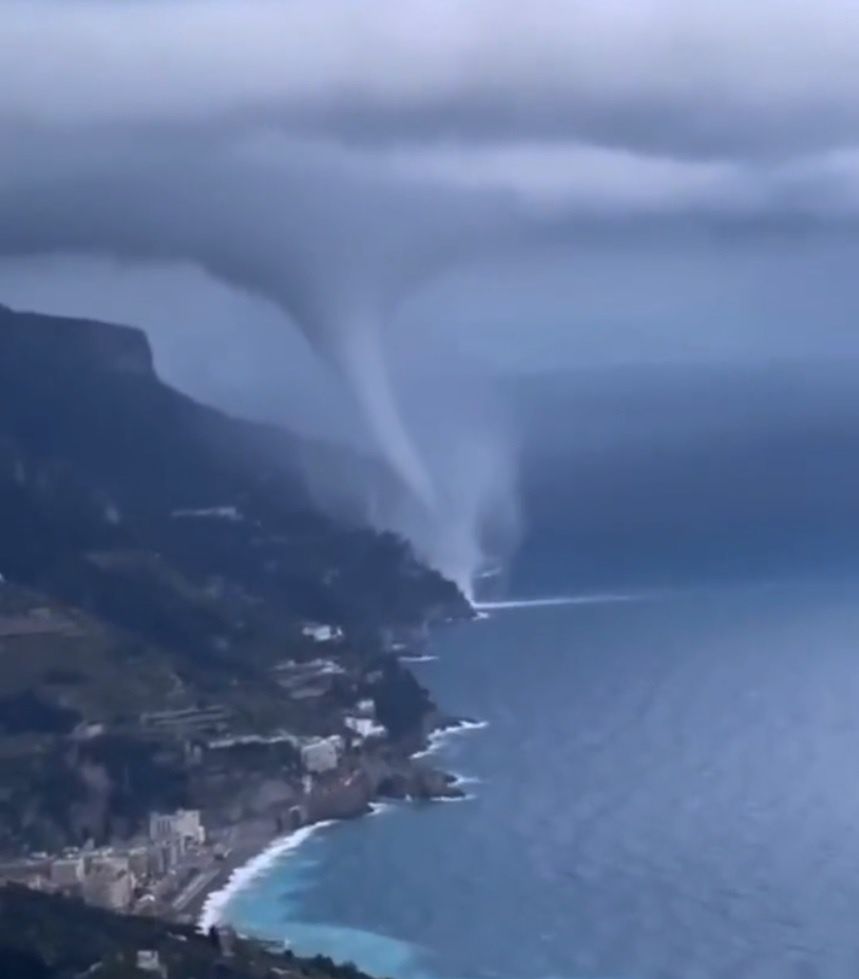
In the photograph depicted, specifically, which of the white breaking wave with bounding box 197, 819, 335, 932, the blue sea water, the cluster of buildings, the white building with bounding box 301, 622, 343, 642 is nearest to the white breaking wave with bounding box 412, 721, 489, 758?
the blue sea water

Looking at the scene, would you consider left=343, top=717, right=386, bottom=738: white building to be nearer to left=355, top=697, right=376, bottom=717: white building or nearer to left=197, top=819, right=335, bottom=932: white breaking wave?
left=355, top=697, right=376, bottom=717: white building

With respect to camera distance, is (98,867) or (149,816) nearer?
(98,867)

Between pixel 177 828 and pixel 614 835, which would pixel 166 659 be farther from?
pixel 614 835

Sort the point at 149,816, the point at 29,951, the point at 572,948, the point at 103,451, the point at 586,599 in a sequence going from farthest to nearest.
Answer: the point at 586,599, the point at 103,451, the point at 149,816, the point at 572,948, the point at 29,951

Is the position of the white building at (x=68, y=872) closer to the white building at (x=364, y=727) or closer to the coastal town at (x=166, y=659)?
the coastal town at (x=166, y=659)

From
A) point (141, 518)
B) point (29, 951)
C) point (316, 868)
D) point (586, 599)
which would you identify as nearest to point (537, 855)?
point (316, 868)

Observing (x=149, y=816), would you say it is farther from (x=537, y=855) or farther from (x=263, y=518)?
(x=263, y=518)
